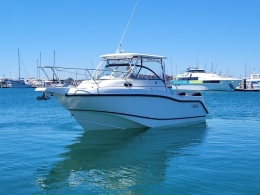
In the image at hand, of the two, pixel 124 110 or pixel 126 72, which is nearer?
pixel 124 110

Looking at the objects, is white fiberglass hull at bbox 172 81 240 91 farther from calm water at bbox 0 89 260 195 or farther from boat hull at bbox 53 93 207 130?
calm water at bbox 0 89 260 195

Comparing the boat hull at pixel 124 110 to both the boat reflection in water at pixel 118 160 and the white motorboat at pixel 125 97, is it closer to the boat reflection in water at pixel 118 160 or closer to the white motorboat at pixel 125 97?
the white motorboat at pixel 125 97

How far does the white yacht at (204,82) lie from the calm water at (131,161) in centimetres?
5549

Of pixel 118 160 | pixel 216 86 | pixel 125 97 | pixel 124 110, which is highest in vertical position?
pixel 125 97

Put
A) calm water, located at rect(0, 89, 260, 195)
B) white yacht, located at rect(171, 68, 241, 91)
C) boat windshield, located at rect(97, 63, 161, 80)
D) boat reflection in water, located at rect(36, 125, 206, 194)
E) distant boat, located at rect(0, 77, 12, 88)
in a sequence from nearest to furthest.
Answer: calm water, located at rect(0, 89, 260, 195) < boat reflection in water, located at rect(36, 125, 206, 194) < boat windshield, located at rect(97, 63, 161, 80) < white yacht, located at rect(171, 68, 241, 91) < distant boat, located at rect(0, 77, 12, 88)

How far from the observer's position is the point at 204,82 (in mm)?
70625

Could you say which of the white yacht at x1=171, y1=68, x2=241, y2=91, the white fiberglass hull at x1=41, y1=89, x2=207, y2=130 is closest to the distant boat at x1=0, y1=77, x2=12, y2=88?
the white yacht at x1=171, y1=68, x2=241, y2=91

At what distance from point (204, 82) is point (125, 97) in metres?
59.1

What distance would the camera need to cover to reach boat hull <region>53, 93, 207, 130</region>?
13164 millimetres

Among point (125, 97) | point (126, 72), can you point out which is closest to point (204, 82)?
point (126, 72)

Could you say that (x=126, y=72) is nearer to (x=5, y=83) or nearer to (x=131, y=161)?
(x=131, y=161)

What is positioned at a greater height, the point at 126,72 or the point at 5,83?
the point at 126,72

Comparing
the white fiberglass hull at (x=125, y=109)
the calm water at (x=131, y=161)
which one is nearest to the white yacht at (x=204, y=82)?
the white fiberglass hull at (x=125, y=109)

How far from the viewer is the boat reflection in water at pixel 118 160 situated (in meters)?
7.62
